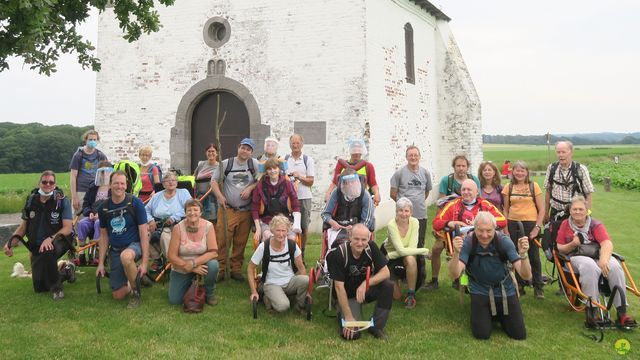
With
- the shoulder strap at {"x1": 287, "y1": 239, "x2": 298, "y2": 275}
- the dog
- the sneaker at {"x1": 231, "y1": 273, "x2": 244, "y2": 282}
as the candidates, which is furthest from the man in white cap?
the dog

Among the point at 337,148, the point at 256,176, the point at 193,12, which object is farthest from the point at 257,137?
the point at 256,176

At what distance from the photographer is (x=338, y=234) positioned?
578 cm

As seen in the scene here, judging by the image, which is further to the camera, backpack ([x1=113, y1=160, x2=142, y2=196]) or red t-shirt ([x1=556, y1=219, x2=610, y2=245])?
backpack ([x1=113, y1=160, x2=142, y2=196])

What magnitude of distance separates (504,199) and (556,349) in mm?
2313

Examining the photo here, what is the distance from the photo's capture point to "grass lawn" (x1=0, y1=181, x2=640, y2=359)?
176 inches

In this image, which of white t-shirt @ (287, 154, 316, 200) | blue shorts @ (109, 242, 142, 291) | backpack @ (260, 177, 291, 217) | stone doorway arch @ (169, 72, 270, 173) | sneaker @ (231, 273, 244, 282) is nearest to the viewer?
blue shorts @ (109, 242, 142, 291)

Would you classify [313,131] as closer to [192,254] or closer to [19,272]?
[192,254]

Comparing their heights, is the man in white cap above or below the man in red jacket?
above

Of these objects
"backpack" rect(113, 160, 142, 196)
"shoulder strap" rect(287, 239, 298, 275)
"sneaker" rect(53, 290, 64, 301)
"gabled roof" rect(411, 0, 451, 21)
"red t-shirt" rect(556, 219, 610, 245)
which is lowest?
"sneaker" rect(53, 290, 64, 301)

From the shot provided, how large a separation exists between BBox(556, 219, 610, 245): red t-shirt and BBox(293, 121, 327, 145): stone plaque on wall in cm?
572

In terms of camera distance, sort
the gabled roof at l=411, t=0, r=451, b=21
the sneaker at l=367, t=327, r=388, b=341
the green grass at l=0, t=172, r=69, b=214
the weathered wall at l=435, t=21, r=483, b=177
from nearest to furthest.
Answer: the sneaker at l=367, t=327, r=388, b=341 → the gabled roof at l=411, t=0, r=451, b=21 → the green grass at l=0, t=172, r=69, b=214 → the weathered wall at l=435, t=21, r=483, b=177

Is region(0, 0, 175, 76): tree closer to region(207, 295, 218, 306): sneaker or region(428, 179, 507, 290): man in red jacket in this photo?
region(207, 295, 218, 306): sneaker

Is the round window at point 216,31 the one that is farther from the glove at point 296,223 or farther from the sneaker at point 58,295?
the sneaker at point 58,295

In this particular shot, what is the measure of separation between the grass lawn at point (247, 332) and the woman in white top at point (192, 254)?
0.24 metres
